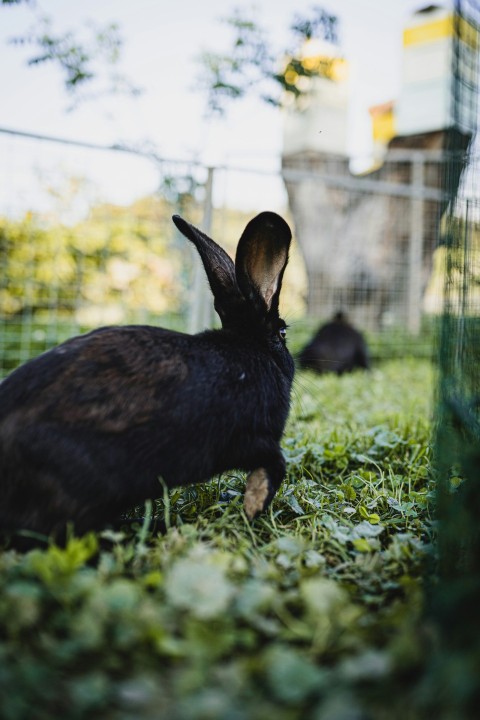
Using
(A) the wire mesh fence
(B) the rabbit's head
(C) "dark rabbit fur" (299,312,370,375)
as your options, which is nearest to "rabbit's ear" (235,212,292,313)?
(B) the rabbit's head

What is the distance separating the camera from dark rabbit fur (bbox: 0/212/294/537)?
1.58 m

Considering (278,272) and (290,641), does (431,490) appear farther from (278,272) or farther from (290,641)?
(290,641)

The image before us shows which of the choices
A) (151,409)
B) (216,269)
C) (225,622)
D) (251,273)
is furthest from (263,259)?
(225,622)

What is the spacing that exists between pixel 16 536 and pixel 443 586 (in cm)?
106

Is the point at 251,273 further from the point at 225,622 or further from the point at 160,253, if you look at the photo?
the point at 160,253

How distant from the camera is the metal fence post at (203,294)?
15.8 ft

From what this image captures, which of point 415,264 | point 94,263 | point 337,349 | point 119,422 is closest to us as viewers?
point 119,422

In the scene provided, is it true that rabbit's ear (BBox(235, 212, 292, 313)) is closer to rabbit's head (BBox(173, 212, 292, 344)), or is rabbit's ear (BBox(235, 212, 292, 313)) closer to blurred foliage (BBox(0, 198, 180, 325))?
rabbit's head (BBox(173, 212, 292, 344))

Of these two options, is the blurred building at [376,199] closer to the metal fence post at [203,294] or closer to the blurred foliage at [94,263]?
the blurred foliage at [94,263]

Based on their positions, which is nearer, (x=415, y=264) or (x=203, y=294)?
(x=203, y=294)

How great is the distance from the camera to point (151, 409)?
1.70 m

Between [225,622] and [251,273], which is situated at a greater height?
[251,273]

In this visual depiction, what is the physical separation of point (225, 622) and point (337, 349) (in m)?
4.97

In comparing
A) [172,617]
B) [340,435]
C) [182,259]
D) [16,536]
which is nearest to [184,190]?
[182,259]
